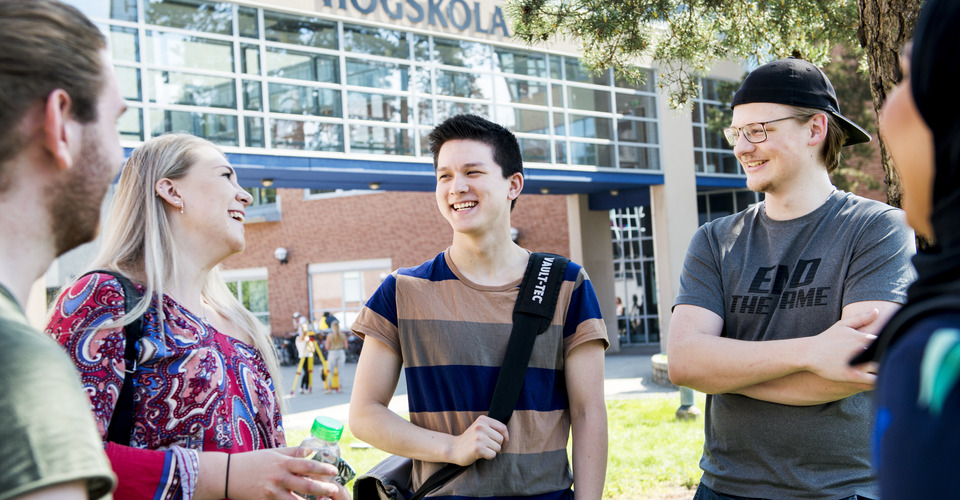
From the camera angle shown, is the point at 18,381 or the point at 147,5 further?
the point at 147,5

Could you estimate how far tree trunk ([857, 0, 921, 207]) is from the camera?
3420 millimetres

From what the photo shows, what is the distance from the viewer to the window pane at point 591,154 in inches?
742

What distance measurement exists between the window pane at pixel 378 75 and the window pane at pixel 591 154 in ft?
15.3

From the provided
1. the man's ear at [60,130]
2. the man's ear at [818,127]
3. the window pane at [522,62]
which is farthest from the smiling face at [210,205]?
the window pane at [522,62]

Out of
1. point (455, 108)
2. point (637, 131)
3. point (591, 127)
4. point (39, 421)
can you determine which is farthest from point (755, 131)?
point (637, 131)

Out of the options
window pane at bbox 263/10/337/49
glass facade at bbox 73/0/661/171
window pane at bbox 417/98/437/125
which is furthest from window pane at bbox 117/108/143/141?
window pane at bbox 417/98/437/125

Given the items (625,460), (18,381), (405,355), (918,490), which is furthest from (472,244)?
(625,460)

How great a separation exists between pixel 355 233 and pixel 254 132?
38.3 ft

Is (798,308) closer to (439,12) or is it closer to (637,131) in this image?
(439,12)

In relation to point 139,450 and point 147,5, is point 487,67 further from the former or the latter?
point 139,450

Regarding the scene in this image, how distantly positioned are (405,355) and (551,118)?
53.7ft

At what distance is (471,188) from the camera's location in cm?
289

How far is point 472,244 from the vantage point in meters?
2.85

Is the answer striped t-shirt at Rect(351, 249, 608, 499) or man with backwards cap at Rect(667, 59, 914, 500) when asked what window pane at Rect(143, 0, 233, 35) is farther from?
man with backwards cap at Rect(667, 59, 914, 500)
